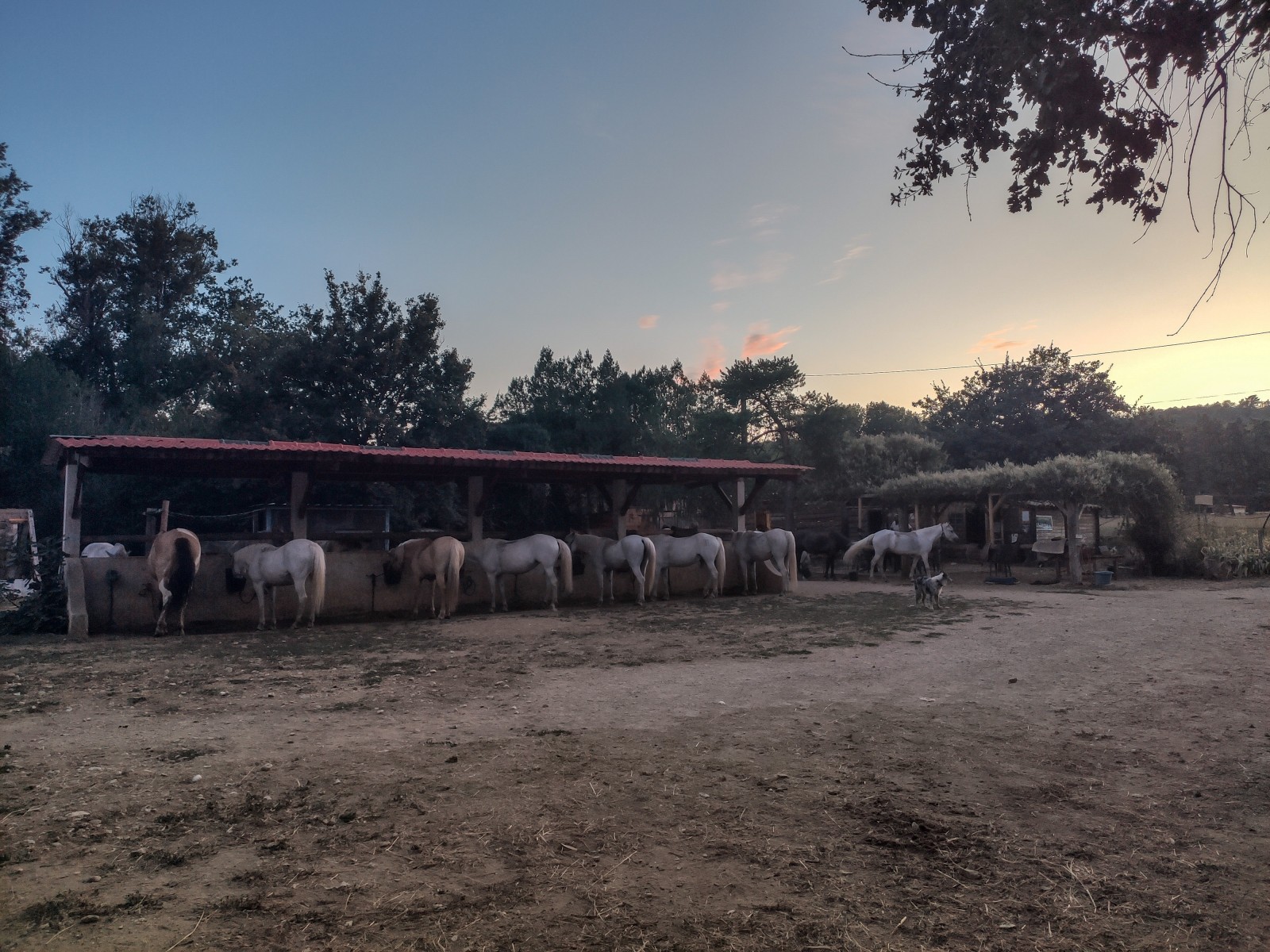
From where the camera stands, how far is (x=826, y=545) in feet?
75.2

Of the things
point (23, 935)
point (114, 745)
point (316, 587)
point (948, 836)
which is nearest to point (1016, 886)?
point (948, 836)

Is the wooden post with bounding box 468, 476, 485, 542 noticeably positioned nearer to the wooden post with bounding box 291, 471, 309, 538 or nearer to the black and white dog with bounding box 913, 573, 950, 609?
the wooden post with bounding box 291, 471, 309, 538

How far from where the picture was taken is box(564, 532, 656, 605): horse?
1472 centimetres

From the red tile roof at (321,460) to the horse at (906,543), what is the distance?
6.25 m

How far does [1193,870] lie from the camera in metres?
3.07

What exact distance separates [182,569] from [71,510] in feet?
6.38

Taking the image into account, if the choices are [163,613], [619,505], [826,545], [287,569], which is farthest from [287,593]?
[826,545]

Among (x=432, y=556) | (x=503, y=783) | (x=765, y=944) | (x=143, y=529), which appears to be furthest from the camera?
(x=143, y=529)

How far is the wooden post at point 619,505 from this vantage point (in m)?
15.9

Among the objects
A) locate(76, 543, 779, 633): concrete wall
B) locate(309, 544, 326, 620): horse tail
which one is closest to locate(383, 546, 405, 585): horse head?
locate(76, 543, 779, 633): concrete wall

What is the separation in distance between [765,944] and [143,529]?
1002 inches

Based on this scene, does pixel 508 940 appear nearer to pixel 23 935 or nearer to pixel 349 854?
pixel 349 854

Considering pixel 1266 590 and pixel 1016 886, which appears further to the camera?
pixel 1266 590

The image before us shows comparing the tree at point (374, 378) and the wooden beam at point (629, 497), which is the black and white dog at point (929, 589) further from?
the tree at point (374, 378)
